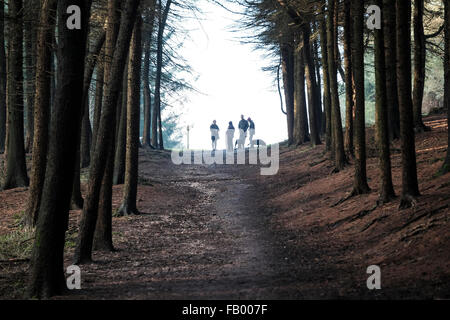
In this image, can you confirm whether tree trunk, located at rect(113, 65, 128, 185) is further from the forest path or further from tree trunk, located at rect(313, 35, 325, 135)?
tree trunk, located at rect(313, 35, 325, 135)

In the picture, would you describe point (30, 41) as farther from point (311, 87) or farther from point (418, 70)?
point (311, 87)

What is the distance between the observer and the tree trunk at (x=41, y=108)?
1196cm

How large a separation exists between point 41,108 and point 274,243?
633 cm

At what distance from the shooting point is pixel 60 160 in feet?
22.4

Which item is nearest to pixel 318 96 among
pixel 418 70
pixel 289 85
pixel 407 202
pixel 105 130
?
pixel 289 85

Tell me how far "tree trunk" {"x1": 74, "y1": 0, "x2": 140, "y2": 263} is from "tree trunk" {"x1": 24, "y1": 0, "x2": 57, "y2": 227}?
9.83 feet

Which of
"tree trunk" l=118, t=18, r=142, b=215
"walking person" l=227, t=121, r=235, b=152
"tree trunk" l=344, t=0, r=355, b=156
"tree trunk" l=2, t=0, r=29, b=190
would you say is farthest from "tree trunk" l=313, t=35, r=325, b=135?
"tree trunk" l=2, t=0, r=29, b=190

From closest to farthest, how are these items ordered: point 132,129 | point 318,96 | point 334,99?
point 132,129
point 334,99
point 318,96

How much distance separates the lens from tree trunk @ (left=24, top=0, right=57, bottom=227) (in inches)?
471

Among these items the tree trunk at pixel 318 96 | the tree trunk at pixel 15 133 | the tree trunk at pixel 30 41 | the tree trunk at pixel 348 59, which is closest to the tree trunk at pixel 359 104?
the tree trunk at pixel 348 59

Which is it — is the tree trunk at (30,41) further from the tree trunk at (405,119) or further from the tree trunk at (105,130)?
the tree trunk at (405,119)

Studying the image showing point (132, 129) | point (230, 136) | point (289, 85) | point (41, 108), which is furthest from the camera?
point (230, 136)
